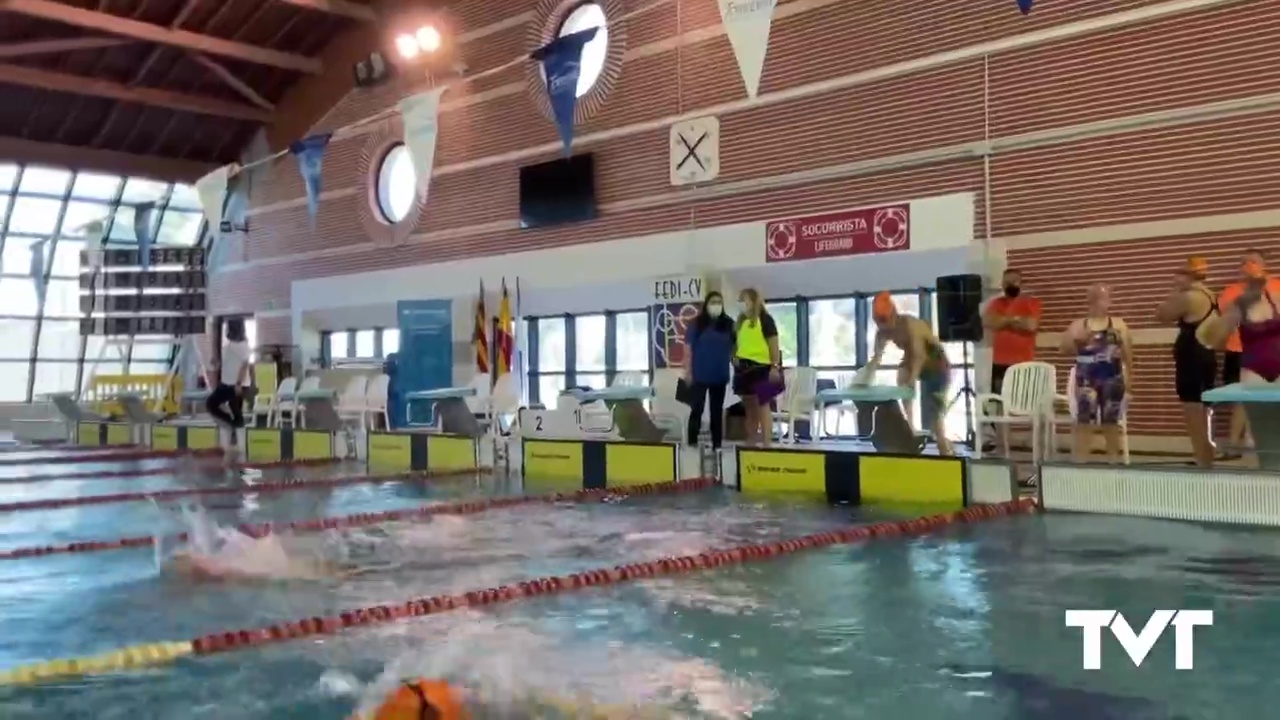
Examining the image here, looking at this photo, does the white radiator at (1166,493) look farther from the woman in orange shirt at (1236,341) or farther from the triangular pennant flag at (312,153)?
the triangular pennant flag at (312,153)

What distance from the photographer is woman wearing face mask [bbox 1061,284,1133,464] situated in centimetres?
761

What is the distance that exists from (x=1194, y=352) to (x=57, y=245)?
21354 mm

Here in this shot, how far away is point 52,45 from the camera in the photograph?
17.1 metres

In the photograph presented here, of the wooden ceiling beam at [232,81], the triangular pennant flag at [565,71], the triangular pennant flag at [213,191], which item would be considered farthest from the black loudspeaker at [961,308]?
the wooden ceiling beam at [232,81]

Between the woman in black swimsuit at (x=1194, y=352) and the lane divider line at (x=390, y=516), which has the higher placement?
the woman in black swimsuit at (x=1194, y=352)

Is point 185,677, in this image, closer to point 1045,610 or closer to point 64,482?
point 1045,610

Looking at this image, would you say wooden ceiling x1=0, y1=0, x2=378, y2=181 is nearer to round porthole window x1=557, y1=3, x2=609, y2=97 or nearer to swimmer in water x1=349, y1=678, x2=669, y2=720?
round porthole window x1=557, y1=3, x2=609, y2=97

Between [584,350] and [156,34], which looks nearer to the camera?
[584,350]

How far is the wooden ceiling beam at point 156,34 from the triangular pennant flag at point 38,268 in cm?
619

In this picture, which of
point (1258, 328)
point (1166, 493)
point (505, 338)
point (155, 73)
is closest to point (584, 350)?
point (505, 338)

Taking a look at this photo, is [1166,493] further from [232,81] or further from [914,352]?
[232,81]

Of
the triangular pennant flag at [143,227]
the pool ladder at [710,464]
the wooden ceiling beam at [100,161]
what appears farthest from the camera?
the triangular pennant flag at [143,227]

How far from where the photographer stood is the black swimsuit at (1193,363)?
301 inches

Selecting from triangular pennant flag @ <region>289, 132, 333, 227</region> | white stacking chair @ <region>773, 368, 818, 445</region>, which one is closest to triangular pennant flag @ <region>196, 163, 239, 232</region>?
triangular pennant flag @ <region>289, 132, 333, 227</region>
